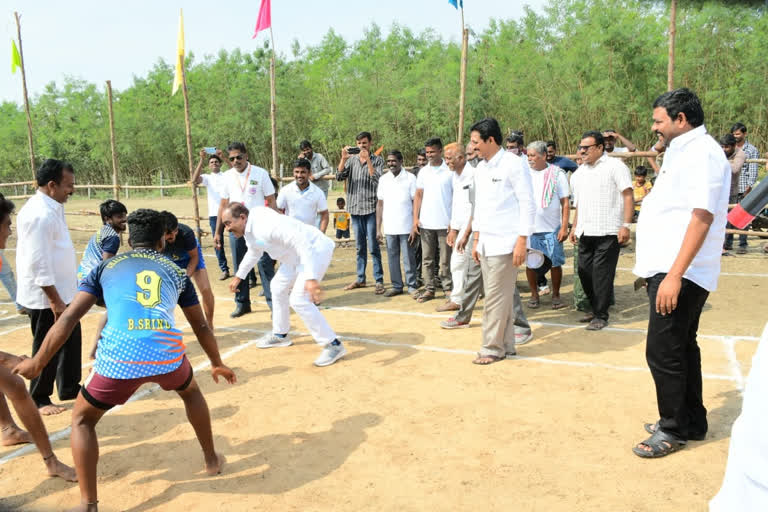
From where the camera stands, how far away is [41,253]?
426 cm

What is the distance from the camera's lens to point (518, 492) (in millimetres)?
3160

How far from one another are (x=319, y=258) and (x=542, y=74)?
22075 mm

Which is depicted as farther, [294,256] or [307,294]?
[294,256]

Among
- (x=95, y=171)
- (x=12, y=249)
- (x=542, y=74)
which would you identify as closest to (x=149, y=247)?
(x=12, y=249)

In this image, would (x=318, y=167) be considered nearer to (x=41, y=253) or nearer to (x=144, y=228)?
(x=41, y=253)

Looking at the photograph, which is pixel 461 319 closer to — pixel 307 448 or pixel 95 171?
pixel 307 448

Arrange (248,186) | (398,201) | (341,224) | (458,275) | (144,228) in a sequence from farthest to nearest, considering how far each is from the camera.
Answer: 1. (341,224)
2. (398,201)
3. (248,186)
4. (458,275)
5. (144,228)

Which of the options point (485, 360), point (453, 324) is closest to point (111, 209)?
point (485, 360)

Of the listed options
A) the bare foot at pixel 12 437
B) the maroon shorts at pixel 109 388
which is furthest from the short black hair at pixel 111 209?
the maroon shorts at pixel 109 388

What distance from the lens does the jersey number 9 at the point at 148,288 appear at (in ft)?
9.78

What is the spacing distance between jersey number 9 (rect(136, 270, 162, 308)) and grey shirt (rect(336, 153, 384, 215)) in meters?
5.34

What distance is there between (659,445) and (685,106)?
6.45ft

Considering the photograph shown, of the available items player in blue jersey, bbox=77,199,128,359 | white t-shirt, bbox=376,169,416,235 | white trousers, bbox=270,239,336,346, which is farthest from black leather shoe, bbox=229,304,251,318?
player in blue jersey, bbox=77,199,128,359

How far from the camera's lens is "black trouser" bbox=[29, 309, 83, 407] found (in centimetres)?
445
